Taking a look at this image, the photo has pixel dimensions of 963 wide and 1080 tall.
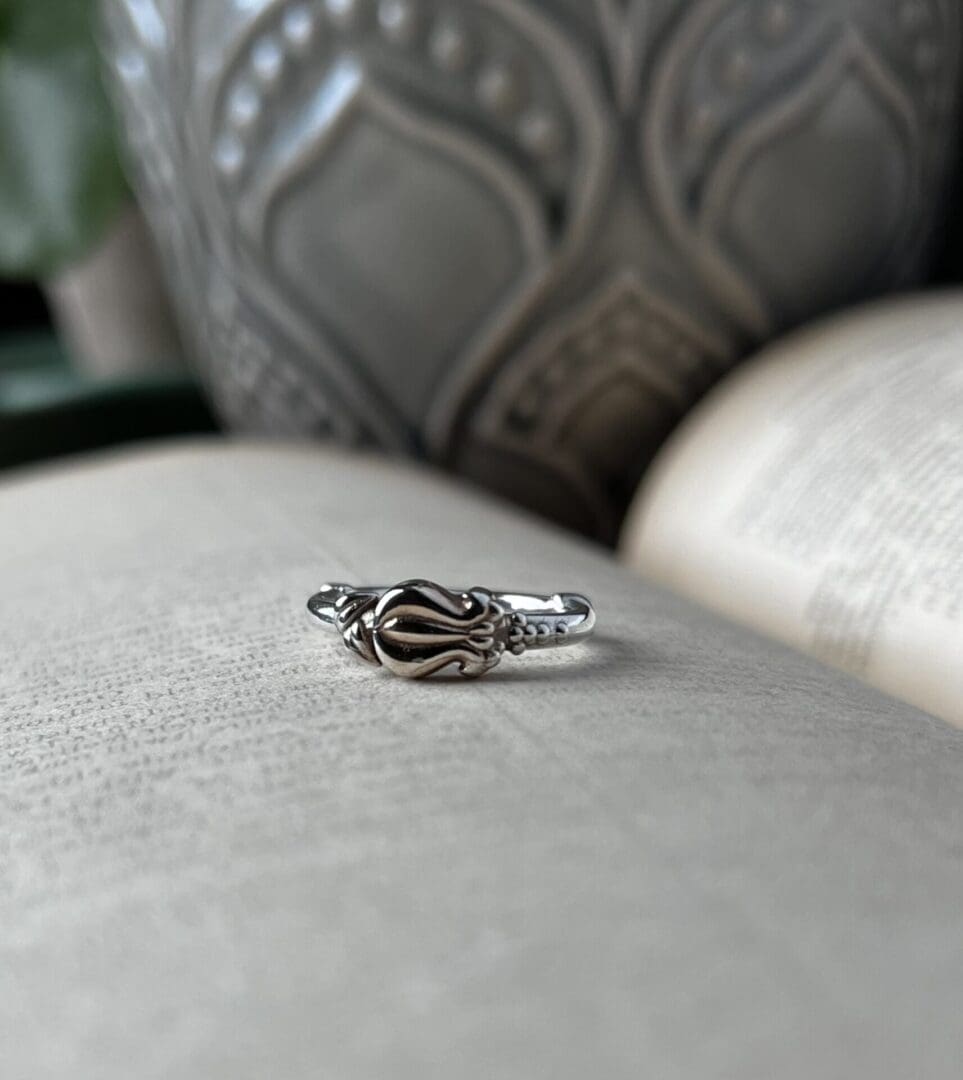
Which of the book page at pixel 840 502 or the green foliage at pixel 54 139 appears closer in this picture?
the book page at pixel 840 502

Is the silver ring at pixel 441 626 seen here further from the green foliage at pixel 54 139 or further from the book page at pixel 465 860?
Answer: the green foliage at pixel 54 139

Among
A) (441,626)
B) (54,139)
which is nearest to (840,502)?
(441,626)

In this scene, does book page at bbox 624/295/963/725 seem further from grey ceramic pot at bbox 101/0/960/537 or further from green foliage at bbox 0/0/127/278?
A: green foliage at bbox 0/0/127/278

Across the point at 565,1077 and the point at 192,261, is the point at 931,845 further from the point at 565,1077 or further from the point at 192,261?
the point at 192,261

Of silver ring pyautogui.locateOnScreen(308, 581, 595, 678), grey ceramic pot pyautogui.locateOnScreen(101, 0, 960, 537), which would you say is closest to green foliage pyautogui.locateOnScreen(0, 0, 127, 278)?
grey ceramic pot pyautogui.locateOnScreen(101, 0, 960, 537)

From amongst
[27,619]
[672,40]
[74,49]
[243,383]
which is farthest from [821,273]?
[74,49]

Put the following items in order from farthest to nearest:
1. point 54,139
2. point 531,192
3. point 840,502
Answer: point 54,139 → point 531,192 → point 840,502

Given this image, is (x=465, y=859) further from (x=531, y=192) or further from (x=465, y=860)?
(x=531, y=192)

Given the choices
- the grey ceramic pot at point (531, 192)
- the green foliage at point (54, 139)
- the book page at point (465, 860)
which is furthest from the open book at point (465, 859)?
the green foliage at point (54, 139)
